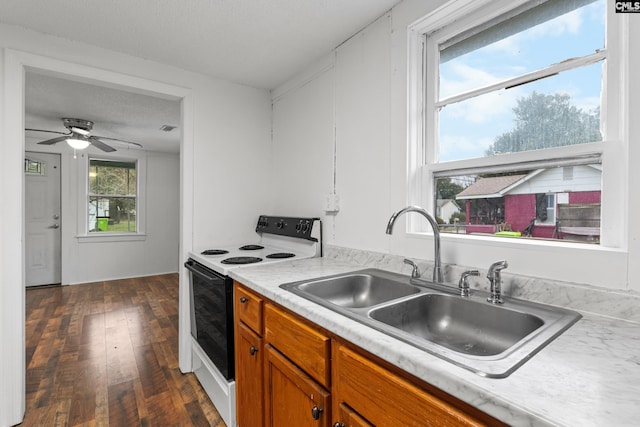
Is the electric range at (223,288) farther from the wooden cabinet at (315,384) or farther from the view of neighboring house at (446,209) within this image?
the view of neighboring house at (446,209)

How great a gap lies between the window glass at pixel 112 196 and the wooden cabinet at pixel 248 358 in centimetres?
448

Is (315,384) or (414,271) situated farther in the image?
(414,271)

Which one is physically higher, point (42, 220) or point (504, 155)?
point (504, 155)

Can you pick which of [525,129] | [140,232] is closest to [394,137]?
[525,129]

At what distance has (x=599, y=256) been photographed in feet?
3.08

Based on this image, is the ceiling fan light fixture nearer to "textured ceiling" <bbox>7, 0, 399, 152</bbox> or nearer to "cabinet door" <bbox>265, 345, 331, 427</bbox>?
"textured ceiling" <bbox>7, 0, 399, 152</bbox>

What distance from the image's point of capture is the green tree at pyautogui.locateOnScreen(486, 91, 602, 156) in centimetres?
105

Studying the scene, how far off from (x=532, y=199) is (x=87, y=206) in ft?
18.6

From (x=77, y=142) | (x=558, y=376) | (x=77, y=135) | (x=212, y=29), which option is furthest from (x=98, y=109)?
(x=558, y=376)

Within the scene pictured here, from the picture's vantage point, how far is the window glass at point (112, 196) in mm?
4805

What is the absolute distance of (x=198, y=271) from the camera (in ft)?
6.25

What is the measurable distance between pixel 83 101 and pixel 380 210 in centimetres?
303

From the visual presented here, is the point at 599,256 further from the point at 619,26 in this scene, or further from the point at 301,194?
the point at 301,194

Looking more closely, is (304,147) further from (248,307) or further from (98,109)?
(98,109)
